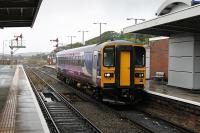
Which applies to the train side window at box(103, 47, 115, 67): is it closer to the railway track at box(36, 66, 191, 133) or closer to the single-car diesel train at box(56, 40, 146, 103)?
the single-car diesel train at box(56, 40, 146, 103)

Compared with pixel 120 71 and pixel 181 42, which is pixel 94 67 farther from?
pixel 181 42

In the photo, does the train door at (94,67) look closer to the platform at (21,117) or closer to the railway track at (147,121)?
the railway track at (147,121)

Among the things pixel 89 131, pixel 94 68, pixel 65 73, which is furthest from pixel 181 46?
pixel 65 73

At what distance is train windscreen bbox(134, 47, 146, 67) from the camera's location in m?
19.0

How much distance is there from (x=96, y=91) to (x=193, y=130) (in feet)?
23.3

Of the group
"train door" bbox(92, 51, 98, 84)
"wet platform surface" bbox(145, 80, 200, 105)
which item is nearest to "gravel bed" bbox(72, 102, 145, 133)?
"train door" bbox(92, 51, 98, 84)

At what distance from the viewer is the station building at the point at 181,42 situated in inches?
719

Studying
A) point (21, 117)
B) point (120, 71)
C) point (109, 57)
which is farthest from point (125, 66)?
point (21, 117)

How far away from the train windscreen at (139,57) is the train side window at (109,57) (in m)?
1.07

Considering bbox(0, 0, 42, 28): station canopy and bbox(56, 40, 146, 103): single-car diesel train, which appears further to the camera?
bbox(0, 0, 42, 28): station canopy

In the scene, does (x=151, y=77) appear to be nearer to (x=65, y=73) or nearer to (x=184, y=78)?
(x=65, y=73)

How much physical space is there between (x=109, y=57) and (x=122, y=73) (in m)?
0.91

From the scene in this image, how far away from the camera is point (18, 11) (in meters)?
23.1

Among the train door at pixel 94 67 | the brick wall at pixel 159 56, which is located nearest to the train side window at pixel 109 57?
the train door at pixel 94 67
